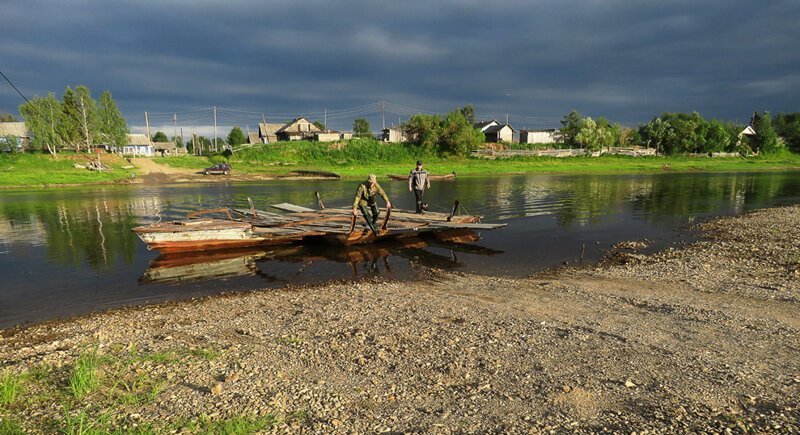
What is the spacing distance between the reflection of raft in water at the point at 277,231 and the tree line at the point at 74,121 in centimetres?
7021

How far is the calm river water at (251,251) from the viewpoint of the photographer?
41.1 feet

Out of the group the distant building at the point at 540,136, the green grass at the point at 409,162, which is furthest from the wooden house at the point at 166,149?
the distant building at the point at 540,136

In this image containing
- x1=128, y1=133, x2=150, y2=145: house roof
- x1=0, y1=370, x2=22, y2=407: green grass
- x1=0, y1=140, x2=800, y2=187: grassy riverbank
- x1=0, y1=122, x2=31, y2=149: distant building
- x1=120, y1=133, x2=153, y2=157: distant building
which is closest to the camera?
x1=0, y1=370, x2=22, y2=407: green grass

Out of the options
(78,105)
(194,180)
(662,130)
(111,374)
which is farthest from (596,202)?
(78,105)

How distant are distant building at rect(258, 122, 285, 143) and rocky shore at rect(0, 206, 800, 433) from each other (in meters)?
102

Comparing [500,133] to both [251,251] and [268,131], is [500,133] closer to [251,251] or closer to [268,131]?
[268,131]

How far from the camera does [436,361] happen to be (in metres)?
6.78

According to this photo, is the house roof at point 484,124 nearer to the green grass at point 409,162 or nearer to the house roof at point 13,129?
the green grass at point 409,162

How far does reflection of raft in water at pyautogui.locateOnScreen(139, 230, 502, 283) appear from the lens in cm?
1431

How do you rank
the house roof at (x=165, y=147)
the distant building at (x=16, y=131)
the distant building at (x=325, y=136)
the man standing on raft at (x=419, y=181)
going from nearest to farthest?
1. the man standing on raft at (x=419, y=181)
2. the distant building at (x=16, y=131)
3. the distant building at (x=325, y=136)
4. the house roof at (x=165, y=147)

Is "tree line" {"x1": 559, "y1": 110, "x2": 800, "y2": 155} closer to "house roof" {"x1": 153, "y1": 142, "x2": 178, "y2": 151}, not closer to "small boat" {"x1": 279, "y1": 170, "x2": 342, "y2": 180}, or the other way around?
"small boat" {"x1": 279, "y1": 170, "x2": 342, "y2": 180}

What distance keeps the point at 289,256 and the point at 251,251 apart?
1895 millimetres

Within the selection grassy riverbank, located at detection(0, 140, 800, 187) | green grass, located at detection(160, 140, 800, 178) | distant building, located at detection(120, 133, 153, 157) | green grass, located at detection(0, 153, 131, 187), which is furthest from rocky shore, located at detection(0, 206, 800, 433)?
distant building, located at detection(120, 133, 153, 157)

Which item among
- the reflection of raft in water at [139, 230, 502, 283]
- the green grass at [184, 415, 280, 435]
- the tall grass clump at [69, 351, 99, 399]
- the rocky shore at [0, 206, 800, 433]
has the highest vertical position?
the tall grass clump at [69, 351, 99, 399]
